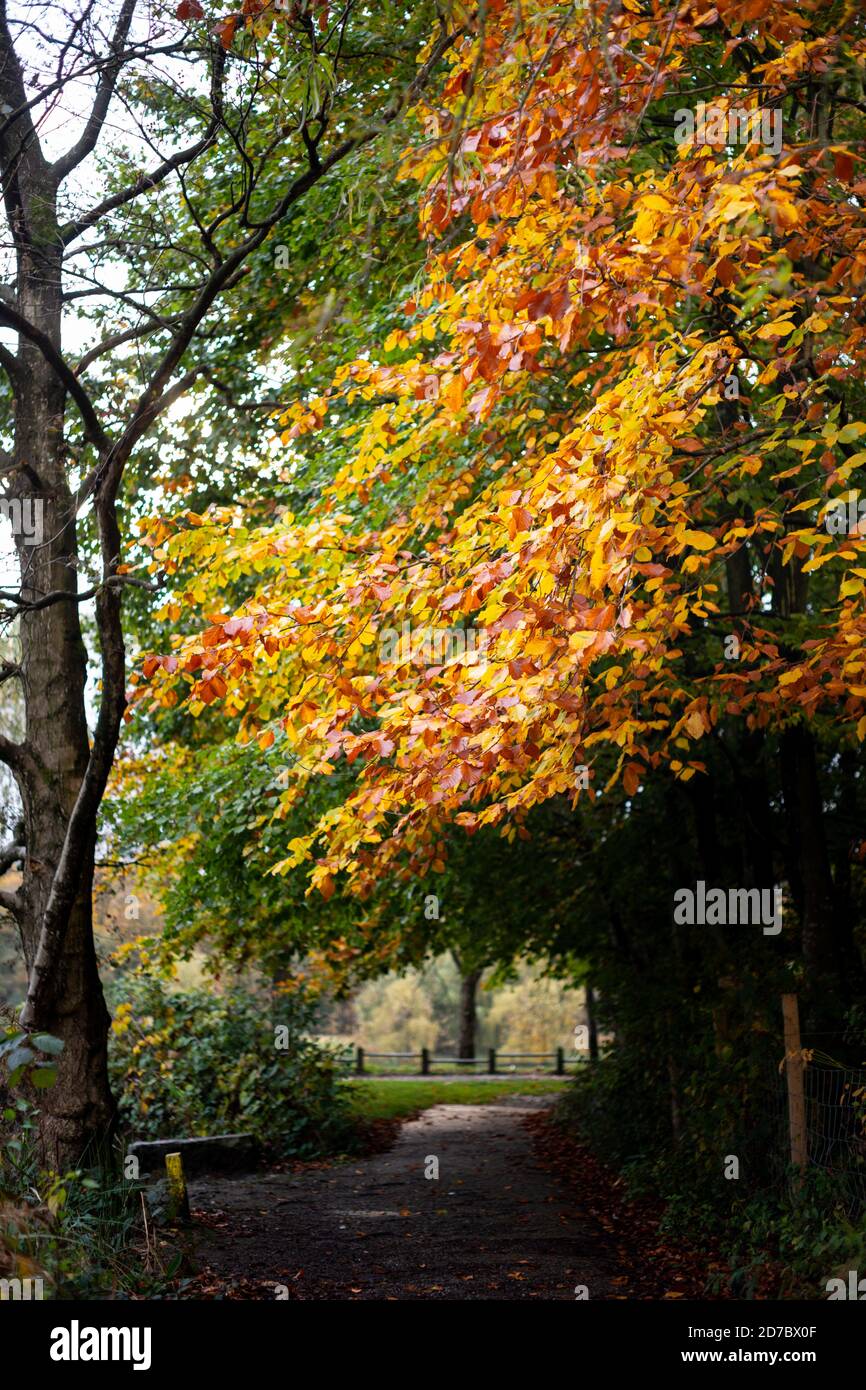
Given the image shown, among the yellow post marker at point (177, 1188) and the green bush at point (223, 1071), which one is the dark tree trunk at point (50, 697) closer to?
the yellow post marker at point (177, 1188)

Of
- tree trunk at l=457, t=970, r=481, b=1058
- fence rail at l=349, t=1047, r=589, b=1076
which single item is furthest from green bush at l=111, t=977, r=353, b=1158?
tree trunk at l=457, t=970, r=481, b=1058

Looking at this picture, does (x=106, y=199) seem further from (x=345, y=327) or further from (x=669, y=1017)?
(x=669, y=1017)

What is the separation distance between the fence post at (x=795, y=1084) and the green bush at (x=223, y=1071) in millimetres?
7996

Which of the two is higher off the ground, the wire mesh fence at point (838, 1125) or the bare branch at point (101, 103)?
the bare branch at point (101, 103)

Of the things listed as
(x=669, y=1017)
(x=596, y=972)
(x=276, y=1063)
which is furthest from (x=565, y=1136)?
(x=669, y=1017)

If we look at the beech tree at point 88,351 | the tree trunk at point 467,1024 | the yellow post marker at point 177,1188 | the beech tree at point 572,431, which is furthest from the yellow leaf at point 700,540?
the tree trunk at point 467,1024

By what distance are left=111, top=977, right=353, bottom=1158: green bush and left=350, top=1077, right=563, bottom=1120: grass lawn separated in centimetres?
217

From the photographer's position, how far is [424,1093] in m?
24.5

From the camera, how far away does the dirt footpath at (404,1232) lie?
27.9 ft

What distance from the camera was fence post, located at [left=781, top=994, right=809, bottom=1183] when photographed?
342 inches

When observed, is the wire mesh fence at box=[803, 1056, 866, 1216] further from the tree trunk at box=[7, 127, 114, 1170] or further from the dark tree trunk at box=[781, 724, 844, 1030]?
the tree trunk at box=[7, 127, 114, 1170]

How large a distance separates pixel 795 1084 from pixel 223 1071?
8.73 metres

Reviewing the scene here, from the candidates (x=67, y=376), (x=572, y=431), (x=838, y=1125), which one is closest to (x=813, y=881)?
(x=838, y=1125)

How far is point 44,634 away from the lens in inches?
377
